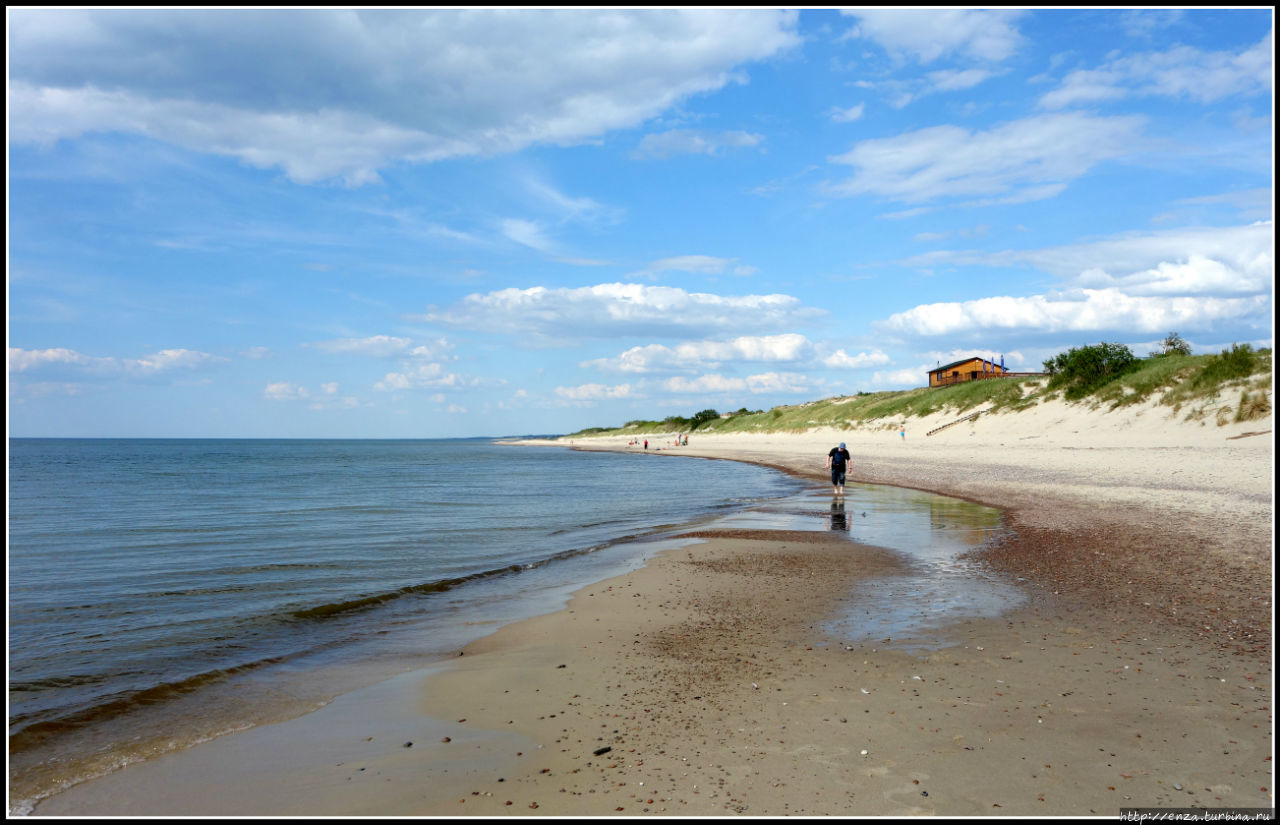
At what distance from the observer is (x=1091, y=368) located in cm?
4859

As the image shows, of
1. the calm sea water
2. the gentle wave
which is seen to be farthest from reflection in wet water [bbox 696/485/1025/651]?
the gentle wave

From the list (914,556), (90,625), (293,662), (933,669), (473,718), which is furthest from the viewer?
(914,556)

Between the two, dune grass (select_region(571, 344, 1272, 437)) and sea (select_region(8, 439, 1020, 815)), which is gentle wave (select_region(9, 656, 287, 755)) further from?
dune grass (select_region(571, 344, 1272, 437))

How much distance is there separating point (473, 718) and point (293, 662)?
3.71 meters

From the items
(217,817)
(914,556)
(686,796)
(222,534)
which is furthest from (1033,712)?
(222,534)

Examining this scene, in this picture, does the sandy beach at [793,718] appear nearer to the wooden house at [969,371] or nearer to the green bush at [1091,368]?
the green bush at [1091,368]

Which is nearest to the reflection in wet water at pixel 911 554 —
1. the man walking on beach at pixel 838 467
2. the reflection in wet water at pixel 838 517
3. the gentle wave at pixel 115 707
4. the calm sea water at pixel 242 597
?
the reflection in wet water at pixel 838 517

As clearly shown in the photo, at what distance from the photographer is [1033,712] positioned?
5.71 metres

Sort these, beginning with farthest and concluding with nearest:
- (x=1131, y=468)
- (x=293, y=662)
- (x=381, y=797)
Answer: (x=1131, y=468) → (x=293, y=662) → (x=381, y=797)

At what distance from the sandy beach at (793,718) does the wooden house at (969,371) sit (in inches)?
2661

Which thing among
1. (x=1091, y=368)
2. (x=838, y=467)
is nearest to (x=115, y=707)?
(x=838, y=467)

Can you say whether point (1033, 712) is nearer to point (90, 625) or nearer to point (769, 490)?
point (90, 625)

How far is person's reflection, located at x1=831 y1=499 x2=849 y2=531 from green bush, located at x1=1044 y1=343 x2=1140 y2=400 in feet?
108

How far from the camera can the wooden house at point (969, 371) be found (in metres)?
73.5
